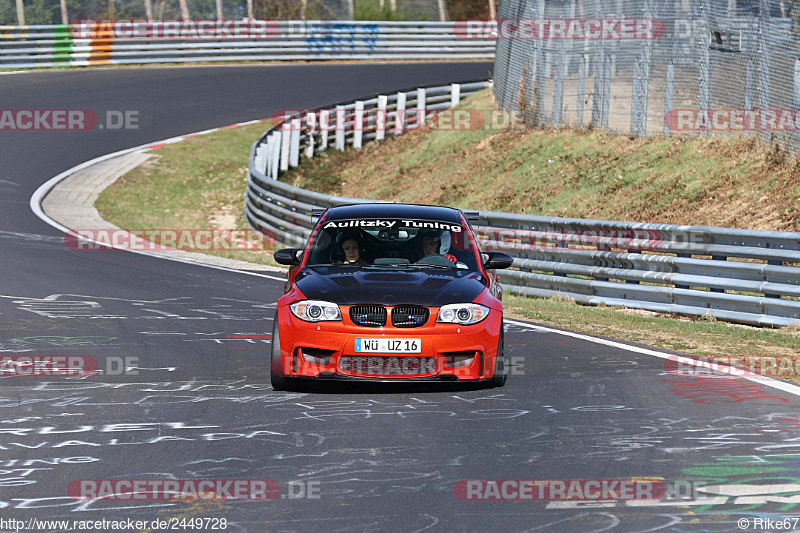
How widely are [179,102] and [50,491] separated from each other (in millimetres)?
31903

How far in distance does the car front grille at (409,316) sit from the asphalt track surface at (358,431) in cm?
58

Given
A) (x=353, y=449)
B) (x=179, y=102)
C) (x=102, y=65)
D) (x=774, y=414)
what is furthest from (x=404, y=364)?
(x=102, y=65)

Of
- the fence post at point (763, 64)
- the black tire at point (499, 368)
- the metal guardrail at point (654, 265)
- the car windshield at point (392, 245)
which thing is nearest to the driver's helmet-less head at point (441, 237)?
the car windshield at point (392, 245)

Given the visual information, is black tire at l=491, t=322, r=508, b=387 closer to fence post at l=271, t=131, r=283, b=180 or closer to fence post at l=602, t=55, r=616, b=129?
fence post at l=602, t=55, r=616, b=129

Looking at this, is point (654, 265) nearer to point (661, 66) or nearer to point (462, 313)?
point (462, 313)

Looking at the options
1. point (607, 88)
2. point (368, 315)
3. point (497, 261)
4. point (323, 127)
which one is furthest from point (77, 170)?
point (368, 315)

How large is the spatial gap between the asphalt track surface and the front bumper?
0.21 metres

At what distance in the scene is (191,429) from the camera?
304 inches

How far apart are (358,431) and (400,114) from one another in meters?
26.0

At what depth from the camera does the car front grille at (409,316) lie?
899 cm

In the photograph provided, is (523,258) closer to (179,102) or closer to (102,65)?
(179,102)

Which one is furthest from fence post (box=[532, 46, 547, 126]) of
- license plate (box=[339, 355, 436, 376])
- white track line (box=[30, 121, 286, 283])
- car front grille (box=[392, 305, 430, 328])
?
license plate (box=[339, 355, 436, 376])

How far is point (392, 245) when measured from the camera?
10414mm

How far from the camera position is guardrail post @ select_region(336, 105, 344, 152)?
104 ft
